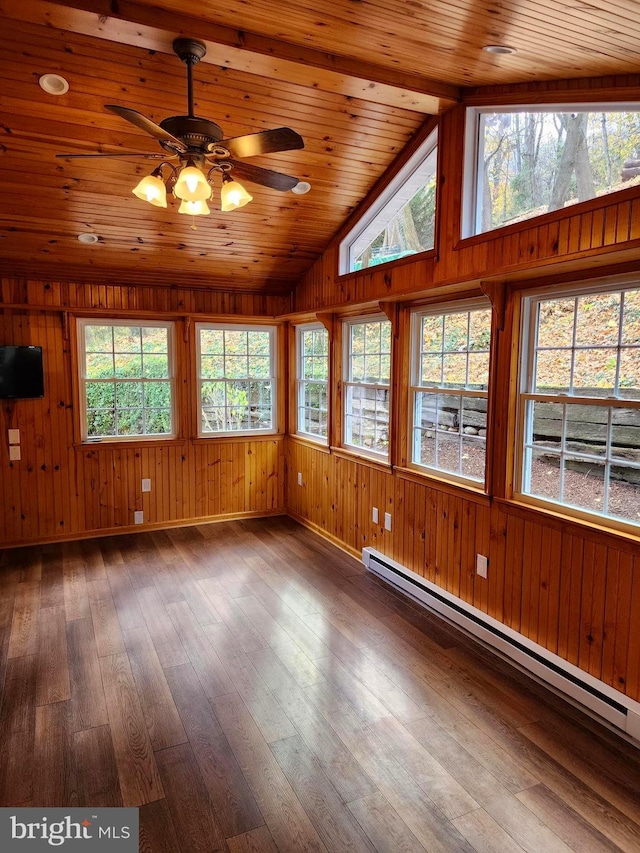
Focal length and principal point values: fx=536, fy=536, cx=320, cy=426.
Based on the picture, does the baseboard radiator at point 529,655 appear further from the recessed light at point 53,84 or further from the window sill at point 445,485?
the recessed light at point 53,84

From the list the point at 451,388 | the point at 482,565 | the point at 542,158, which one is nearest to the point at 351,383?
the point at 451,388

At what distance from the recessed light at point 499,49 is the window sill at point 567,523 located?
2259 mm

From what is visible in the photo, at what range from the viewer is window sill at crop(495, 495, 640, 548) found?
251cm

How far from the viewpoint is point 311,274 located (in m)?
5.39

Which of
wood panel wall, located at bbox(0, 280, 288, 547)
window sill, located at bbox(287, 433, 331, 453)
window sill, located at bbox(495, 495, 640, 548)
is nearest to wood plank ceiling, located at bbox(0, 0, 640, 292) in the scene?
wood panel wall, located at bbox(0, 280, 288, 547)

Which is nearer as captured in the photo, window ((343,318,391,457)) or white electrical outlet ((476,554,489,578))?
white electrical outlet ((476,554,489,578))

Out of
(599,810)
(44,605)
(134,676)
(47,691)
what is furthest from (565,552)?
(44,605)

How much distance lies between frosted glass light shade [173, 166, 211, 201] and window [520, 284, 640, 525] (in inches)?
71.1

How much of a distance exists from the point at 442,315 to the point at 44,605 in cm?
342

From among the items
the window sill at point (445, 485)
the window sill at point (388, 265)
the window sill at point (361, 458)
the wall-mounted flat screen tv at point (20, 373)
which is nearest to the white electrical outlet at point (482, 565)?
the window sill at point (445, 485)

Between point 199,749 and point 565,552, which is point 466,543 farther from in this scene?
point 199,749

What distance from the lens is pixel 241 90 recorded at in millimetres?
3197

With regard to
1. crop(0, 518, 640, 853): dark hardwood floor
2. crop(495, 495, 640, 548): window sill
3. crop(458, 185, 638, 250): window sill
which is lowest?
crop(0, 518, 640, 853): dark hardwood floor

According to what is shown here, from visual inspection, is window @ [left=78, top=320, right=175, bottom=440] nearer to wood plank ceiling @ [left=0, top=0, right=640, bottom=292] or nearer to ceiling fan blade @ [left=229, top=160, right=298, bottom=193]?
wood plank ceiling @ [left=0, top=0, right=640, bottom=292]
